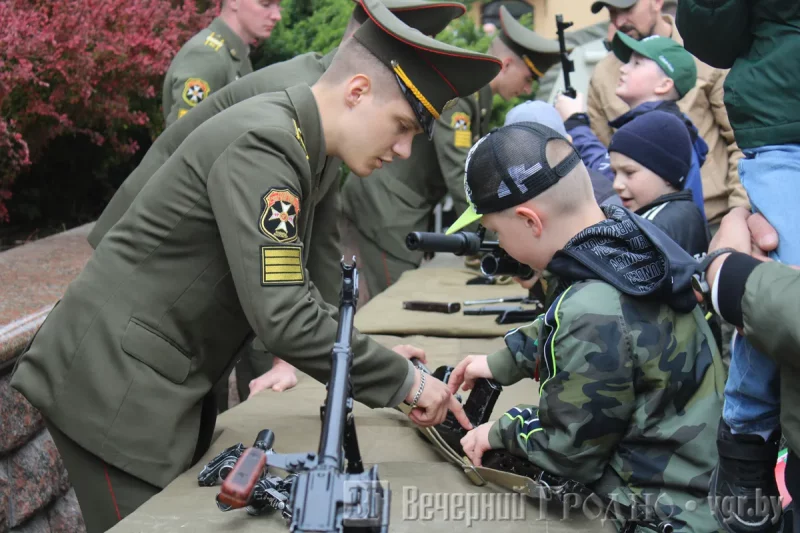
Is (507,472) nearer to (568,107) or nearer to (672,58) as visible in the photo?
(672,58)

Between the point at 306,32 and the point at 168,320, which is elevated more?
the point at 168,320

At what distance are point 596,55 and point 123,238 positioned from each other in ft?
21.5

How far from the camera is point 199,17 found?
19.7 ft

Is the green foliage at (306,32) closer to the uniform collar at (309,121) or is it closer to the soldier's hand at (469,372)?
the uniform collar at (309,121)

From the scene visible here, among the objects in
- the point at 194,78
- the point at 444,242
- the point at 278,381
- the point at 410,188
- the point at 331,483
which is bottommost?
the point at 410,188

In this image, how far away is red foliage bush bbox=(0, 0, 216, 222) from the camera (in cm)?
378

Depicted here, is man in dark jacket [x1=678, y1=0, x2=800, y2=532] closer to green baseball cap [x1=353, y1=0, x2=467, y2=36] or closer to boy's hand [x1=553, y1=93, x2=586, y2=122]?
green baseball cap [x1=353, y1=0, x2=467, y2=36]

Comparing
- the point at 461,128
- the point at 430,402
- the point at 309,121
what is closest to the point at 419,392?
the point at 430,402

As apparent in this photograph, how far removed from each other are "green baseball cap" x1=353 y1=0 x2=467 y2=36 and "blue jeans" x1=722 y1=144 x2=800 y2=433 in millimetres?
1466

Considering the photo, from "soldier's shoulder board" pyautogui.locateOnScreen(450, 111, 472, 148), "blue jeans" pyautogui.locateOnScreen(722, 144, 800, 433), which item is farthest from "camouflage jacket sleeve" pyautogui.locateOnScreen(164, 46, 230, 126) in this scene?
"blue jeans" pyautogui.locateOnScreen(722, 144, 800, 433)

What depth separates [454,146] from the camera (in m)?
4.91

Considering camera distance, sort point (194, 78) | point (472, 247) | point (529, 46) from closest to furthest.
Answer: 1. point (472, 247)
2. point (194, 78)
3. point (529, 46)

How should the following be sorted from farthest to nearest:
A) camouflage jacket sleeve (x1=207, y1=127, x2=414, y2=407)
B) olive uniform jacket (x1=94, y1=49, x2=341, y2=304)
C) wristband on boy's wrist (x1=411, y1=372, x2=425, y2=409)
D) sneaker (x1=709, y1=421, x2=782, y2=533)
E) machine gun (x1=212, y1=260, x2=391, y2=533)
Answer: olive uniform jacket (x1=94, y1=49, x2=341, y2=304) < wristband on boy's wrist (x1=411, y1=372, x2=425, y2=409) < camouflage jacket sleeve (x1=207, y1=127, x2=414, y2=407) < sneaker (x1=709, y1=421, x2=782, y2=533) < machine gun (x1=212, y1=260, x2=391, y2=533)

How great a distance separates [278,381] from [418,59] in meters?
1.21
